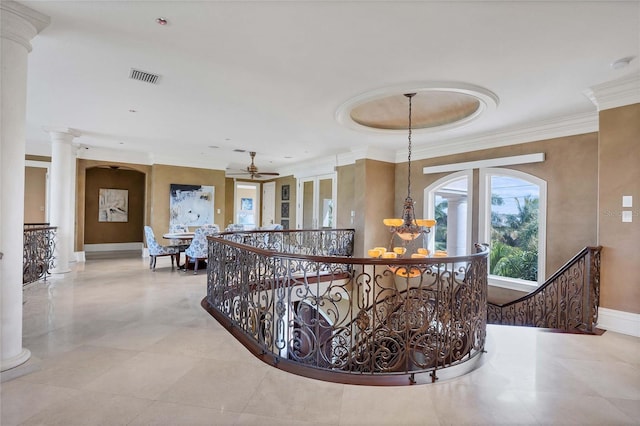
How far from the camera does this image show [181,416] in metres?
1.97

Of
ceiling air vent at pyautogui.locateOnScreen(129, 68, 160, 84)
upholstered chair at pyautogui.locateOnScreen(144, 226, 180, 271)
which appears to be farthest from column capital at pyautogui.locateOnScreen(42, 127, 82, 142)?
ceiling air vent at pyautogui.locateOnScreen(129, 68, 160, 84)

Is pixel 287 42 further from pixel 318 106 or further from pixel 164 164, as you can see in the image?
pixel 164 164

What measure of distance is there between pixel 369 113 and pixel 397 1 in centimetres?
295

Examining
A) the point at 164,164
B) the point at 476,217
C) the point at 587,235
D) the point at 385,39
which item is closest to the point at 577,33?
the point at 385,39

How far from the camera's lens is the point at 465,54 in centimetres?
299

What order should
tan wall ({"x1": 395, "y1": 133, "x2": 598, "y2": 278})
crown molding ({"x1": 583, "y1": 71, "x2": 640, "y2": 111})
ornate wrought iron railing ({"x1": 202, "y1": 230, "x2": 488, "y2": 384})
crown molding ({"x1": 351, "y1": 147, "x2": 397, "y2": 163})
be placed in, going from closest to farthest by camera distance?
ornate wrought iron railing ({"x1": 202, "y1": 230, "x2": 488, "y2": 384}) → crown molding ({"x1": 583, "y1": 71, "x2": 640, "y2": 111}) → tan wall ({"x1": 395, "y1": 133, "x2": 598, "y2": 278}) → crown molding ({"x1": 351, "y1": 147, "x2": 397, "y2": 163})

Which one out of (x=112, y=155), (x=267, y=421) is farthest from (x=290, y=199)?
(x=267, y=421)

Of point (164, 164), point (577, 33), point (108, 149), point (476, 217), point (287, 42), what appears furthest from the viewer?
point (164, 164)

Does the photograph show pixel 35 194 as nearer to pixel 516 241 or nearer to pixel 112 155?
pixel 112 155

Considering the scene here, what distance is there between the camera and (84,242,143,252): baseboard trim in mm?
9898

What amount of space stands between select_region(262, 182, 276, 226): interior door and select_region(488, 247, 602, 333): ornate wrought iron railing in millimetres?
8385

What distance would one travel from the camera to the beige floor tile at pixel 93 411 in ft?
6.21

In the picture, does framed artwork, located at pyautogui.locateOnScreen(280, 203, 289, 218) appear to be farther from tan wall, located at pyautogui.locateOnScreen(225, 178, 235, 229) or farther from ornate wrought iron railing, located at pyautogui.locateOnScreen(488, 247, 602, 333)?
ornate wrought iron railing, located at pyautogui.locateOnScreen(488, 247, 602, 333)

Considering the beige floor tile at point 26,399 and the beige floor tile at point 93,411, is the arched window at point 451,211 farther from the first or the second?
the beige floor tile at point 26,399
